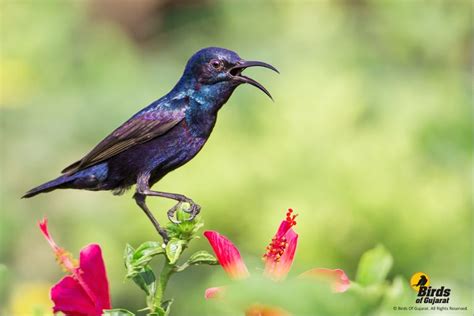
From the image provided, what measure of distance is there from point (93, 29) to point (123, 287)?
3.22m

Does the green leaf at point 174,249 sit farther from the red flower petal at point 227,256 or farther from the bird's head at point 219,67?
the bird's head at point 219,67

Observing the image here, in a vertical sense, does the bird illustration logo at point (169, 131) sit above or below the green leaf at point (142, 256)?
above

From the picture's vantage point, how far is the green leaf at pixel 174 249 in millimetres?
929

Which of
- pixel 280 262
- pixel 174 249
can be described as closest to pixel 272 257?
pixel 280 262

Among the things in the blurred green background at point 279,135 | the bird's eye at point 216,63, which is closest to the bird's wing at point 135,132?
the bird's eye at point 216,63

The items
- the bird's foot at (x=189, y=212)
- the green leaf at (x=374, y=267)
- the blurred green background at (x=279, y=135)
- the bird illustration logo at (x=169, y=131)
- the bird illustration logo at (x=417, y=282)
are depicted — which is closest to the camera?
the green leaf at (x=374, y=267)

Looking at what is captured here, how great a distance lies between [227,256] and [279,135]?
9.88 feet

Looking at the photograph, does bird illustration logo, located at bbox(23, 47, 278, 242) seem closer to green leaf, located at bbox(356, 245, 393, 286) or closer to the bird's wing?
the bird's wing

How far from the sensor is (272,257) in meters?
0.97

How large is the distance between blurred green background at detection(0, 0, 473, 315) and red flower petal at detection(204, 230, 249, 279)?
1.87 meters

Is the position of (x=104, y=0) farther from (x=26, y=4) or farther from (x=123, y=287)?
(x=123, y=287)

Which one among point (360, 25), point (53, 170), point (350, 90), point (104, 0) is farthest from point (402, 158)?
point (104, 0)

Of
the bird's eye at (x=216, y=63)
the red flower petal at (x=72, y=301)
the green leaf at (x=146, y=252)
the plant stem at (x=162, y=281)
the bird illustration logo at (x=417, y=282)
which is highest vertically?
the bird's eye at (x=216, y=63)

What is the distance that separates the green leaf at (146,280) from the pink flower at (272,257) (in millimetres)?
97
